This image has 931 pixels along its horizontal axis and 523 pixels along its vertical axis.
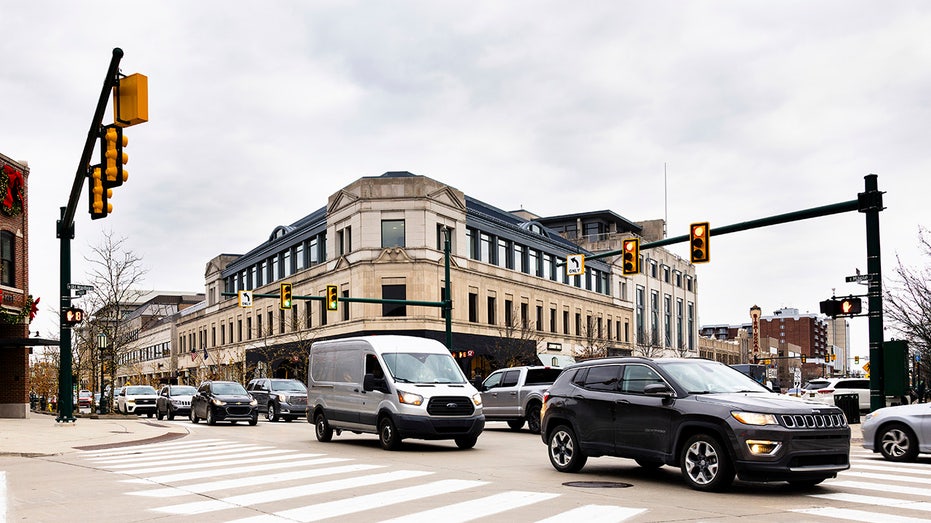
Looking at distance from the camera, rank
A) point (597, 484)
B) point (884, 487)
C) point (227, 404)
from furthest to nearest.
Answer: point (227, 404), point (597, 484), point (884, 487)

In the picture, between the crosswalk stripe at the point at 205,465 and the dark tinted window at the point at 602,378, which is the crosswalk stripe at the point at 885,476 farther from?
the crosswalk stripe at the point at 205,465

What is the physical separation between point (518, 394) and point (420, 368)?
628 centimetres

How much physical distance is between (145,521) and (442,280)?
47.3 metres

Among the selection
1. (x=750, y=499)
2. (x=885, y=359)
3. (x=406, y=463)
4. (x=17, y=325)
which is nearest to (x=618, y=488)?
(x=750, y=499)

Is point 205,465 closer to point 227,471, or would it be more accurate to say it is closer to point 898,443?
point 227,471

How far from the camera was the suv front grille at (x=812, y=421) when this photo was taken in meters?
10.7

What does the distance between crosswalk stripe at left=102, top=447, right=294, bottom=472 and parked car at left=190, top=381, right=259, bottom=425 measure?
12.6 metres

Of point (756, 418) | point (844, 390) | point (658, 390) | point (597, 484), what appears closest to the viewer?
point (756, 418)

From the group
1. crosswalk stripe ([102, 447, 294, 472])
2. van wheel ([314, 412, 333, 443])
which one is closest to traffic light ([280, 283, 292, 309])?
van wheel ([314, 412, 333, 443])

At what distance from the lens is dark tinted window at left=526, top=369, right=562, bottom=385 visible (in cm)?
2484

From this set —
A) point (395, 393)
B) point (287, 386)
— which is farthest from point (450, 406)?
point (287, 386)

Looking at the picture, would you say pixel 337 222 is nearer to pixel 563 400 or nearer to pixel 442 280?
pixel 442 280

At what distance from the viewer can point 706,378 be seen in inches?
478

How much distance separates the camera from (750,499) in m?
10.5
